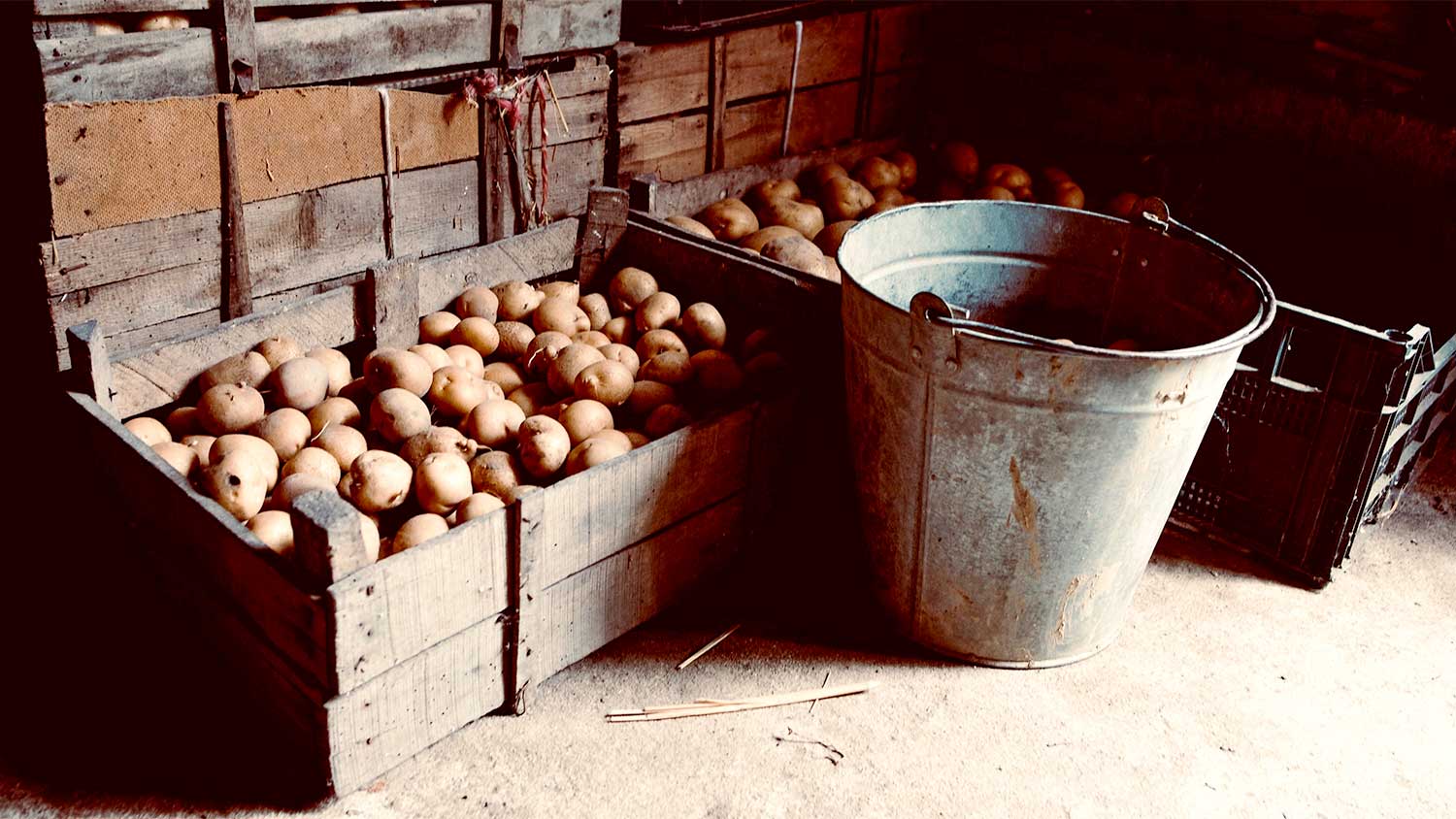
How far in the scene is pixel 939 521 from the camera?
2.98 m

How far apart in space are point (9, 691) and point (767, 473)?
190 cm

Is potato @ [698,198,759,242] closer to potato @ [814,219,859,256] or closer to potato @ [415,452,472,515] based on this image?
potato @ [814,219,859,256]

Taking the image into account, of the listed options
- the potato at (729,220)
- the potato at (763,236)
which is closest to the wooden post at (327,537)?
the potato at (763,236)

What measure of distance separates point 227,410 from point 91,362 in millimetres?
309

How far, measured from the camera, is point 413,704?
2578 millimetres

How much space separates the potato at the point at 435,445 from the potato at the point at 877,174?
2.30 meters

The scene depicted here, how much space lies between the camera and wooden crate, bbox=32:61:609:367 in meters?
2.91

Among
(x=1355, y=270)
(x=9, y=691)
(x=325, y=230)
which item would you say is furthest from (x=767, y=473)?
(x=1355, y=270)

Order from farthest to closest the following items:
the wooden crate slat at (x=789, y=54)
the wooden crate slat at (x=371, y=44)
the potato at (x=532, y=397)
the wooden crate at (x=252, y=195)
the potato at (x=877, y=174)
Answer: the potato at (x=877, y=174) → the wooden crate slat at (x=789, y=54) → the potato at (x=532, y=397) → the wooden crate slat at (x=371, y=44) → the wooden crate at (x=252, y=195)

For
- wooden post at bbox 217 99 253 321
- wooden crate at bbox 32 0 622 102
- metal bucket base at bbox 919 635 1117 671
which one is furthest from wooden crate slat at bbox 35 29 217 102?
metal bucket base at bbox 919 635 1117 671

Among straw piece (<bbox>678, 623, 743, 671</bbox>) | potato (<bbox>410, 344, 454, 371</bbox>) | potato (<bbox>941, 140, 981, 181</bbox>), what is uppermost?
potato (<bbox>941, 140, 981, 181</bbox>)

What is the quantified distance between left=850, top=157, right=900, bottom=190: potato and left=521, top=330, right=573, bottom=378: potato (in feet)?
5.73

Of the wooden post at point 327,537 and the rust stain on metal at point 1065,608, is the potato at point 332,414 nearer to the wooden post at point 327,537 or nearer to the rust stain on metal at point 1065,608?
the wooden post at point 327,537

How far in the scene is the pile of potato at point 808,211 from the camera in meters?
3.90
